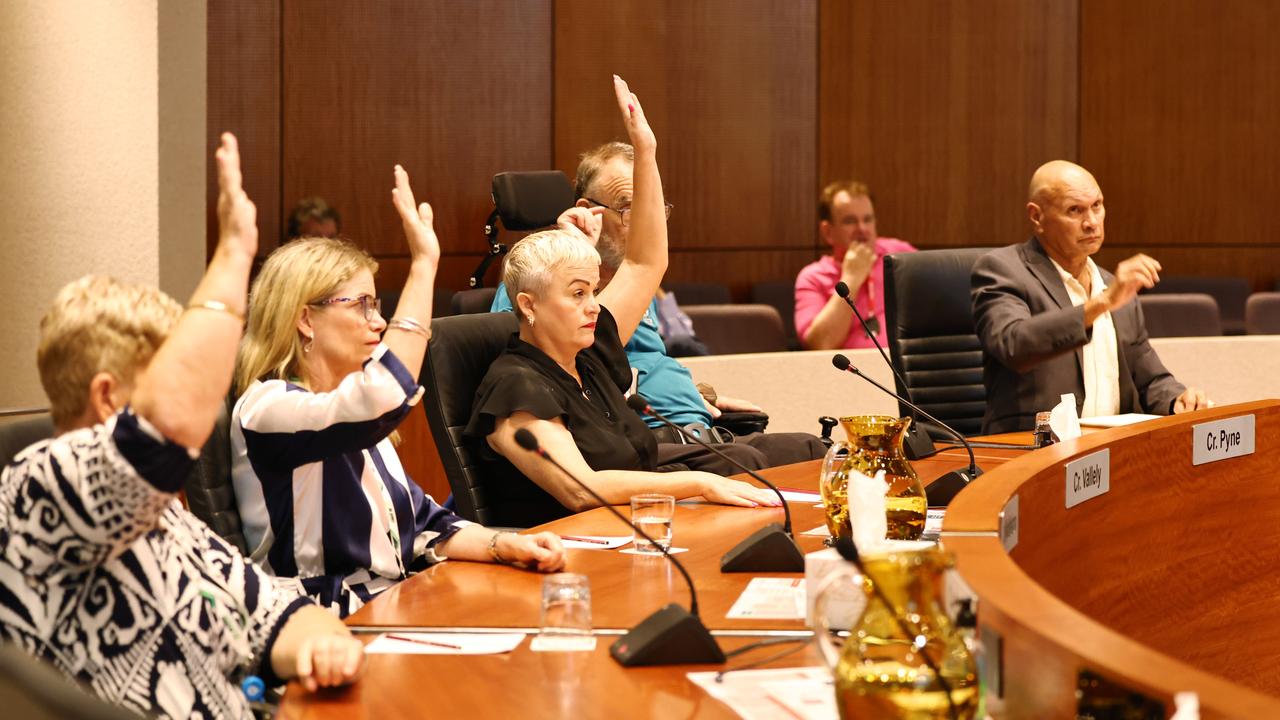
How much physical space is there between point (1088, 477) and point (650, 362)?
4.47 ft

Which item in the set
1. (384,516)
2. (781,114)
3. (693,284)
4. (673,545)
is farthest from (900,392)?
(781,114)

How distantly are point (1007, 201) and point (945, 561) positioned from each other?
21.4ft

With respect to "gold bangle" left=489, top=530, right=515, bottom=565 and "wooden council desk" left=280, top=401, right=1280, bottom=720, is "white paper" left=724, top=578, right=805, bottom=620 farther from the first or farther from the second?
"gold bangle" left=489, top=530, right=515, bottom=565

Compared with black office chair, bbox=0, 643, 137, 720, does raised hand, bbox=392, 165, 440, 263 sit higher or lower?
higher

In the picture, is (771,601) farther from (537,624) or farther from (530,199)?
(530,199)

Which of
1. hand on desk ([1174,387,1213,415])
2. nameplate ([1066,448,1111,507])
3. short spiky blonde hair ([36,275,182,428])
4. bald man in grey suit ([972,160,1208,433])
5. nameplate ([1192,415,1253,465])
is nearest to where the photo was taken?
short spiky blonde hair ([36,275,182,428])

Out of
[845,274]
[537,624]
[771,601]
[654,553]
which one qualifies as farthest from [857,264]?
[537,624]

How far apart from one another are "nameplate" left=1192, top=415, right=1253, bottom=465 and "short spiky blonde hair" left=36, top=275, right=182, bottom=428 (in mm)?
2130

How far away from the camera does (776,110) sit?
7.09 meters

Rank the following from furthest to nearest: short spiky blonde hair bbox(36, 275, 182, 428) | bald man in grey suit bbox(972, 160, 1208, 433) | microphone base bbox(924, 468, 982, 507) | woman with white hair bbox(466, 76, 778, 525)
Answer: bald man in grey suit bbox(972, 160, 1208, 433)
woman with white hair bbox(466, 76, 778, 525)
microphone base bbox(924, 468, 982, 507)
short spiky blonde hair bbox(36, 275, 182, 428)

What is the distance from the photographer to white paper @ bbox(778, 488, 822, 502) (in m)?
2.60

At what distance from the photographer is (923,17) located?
7262mm

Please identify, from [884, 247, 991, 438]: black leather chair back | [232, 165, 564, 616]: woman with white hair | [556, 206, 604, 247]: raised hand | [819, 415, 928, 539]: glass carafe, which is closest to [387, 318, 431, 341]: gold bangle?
[232, 165, 564, 616]: woman with white hair

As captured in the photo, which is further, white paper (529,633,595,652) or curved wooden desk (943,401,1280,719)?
curved wooden desk (943,401,1280,719)
